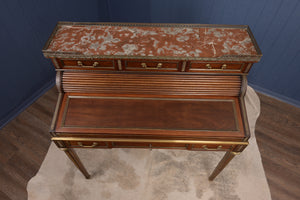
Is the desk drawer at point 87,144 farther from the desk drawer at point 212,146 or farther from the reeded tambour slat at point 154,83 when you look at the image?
the desk drawer at point 212,146

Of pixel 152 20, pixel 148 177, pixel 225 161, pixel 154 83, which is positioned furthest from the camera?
pixel 152 20

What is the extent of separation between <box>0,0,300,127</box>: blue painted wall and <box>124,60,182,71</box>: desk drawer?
2056 mm

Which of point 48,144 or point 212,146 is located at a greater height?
point 212,146

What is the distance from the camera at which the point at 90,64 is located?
199 centimetres

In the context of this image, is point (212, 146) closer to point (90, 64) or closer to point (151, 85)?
point (151, 85)

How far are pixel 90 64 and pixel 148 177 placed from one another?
75.2 inches

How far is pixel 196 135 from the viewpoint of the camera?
1918mm

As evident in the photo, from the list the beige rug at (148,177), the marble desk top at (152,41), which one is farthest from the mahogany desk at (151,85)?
the beige rug at (148,177)

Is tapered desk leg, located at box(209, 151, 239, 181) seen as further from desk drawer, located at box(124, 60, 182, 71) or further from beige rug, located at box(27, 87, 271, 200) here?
desk drawer, located at box(124, 60, 182, 71)

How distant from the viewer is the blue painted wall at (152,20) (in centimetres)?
297

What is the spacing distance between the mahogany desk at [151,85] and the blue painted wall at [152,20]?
1.39 metres

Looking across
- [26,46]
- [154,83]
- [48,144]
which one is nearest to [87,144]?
[154,83]

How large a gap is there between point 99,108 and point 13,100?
243 centimetres

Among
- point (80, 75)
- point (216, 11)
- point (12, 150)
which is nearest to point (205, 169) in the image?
point (80, 75)
